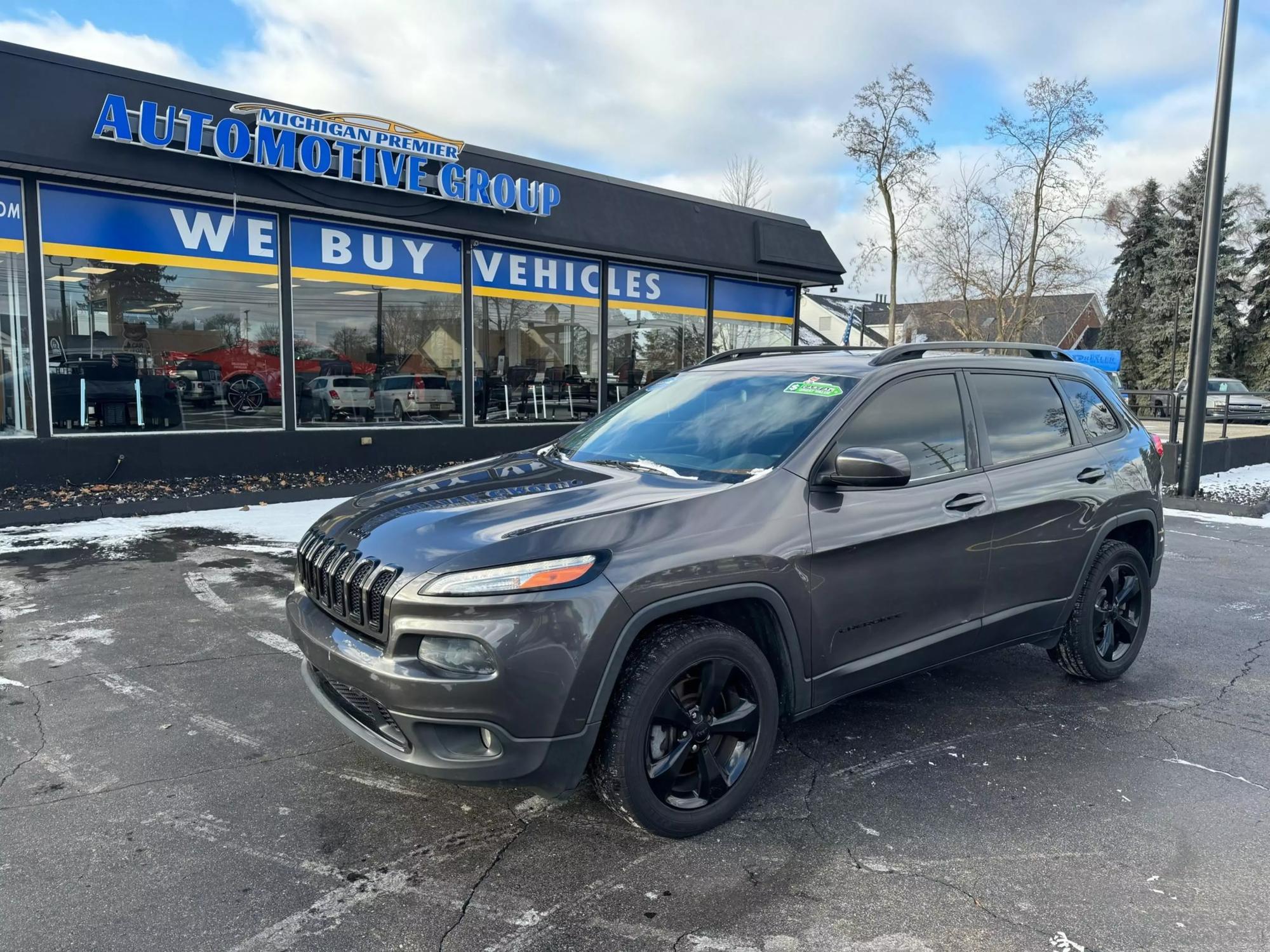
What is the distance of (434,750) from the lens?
2762 millimetres

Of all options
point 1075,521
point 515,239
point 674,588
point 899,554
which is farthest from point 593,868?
point 515,239

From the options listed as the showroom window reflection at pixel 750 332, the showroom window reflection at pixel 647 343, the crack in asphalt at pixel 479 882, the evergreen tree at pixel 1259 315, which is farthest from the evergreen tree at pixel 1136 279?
the crack in asphalt at pixel 479 882

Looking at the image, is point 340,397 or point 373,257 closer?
point 340,397

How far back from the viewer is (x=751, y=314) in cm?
1709

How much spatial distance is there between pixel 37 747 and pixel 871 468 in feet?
12.4

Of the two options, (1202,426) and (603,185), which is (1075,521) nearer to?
(1202,426)

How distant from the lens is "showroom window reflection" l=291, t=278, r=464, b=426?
1161cm

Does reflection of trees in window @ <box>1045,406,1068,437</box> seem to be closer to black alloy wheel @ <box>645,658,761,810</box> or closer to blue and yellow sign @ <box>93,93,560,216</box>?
black alloy wheel @ <box>645,658,761,810</box>

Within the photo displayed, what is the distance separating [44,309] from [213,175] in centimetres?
243

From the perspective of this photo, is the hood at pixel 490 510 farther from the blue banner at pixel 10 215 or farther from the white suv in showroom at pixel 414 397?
the white suv in showroom at pixel 414 397

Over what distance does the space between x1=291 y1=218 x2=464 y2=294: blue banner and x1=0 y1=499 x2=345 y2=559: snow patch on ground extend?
3671 millimetres

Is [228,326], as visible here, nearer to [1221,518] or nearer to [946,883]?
[946,883]

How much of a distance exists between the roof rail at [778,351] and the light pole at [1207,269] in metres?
9.03

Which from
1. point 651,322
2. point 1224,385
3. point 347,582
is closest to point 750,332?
point 651,322
